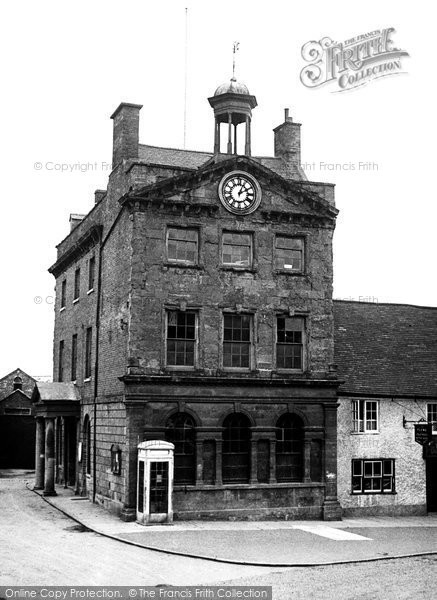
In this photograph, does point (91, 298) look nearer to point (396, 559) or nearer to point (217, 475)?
point (217, 475)

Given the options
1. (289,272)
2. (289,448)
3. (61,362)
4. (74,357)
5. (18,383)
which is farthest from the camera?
(18,383)

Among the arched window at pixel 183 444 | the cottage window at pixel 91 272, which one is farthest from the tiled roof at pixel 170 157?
the arched window at pixel 183 444

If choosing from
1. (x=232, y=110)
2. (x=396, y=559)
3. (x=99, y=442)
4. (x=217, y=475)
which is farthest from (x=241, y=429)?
(x=232, y=110)

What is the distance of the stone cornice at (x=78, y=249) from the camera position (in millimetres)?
31992

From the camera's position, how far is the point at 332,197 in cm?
2989

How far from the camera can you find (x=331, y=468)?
28.2 metres

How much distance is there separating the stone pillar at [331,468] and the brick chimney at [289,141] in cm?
1051

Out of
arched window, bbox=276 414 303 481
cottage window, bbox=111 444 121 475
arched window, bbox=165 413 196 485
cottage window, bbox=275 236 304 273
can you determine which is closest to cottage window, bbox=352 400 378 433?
arched window, bbox=276 414 303 481

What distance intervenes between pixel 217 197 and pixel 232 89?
4776 mm

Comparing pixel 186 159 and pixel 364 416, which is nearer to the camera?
pixel 364 416

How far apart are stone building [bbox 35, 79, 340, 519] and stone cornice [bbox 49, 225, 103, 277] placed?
1726 millimetres

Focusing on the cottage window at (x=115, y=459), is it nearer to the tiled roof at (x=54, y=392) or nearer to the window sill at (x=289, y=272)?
the tiled roof at (x=54, y=392)

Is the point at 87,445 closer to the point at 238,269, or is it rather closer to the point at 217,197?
the point at 238,269

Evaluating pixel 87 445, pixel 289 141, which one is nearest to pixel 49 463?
pixel 87 445
